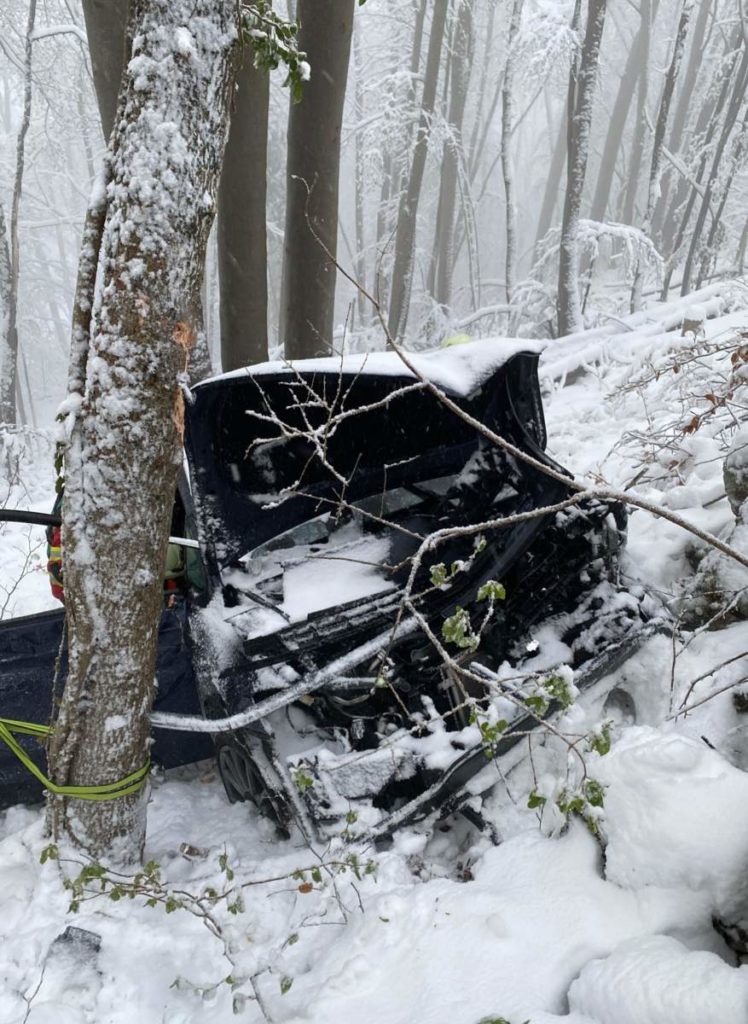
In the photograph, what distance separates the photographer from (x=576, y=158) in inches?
435

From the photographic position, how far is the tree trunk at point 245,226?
5203 mm

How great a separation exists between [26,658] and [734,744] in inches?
139

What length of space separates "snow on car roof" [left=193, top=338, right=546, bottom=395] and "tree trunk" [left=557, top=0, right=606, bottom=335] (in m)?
8.64

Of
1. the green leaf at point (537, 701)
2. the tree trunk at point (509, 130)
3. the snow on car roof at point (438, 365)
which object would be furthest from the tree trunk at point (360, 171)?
the green leaf at point (537, 701)

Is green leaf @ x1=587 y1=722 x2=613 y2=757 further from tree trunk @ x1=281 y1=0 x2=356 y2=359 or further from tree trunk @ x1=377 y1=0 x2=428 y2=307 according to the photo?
tree trunk @ x1=377 y1=0 x2=428 y2=307

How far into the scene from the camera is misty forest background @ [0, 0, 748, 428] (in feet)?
37.8

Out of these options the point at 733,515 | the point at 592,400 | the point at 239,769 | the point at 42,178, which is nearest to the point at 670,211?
the point at 592,400

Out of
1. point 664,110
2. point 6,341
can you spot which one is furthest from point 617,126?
point 6,341

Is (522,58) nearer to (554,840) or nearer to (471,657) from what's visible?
(471,657)

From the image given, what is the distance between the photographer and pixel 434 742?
3.07m

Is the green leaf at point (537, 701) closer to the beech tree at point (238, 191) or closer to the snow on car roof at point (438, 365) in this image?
the snow on car roof at point (438, 365)

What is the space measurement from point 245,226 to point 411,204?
30.8ft

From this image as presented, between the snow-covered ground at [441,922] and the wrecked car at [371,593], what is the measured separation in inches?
10.8

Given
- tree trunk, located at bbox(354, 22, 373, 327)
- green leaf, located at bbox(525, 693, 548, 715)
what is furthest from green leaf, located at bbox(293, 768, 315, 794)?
tree trunk, located at bbox(354, 22, 373, 327)
